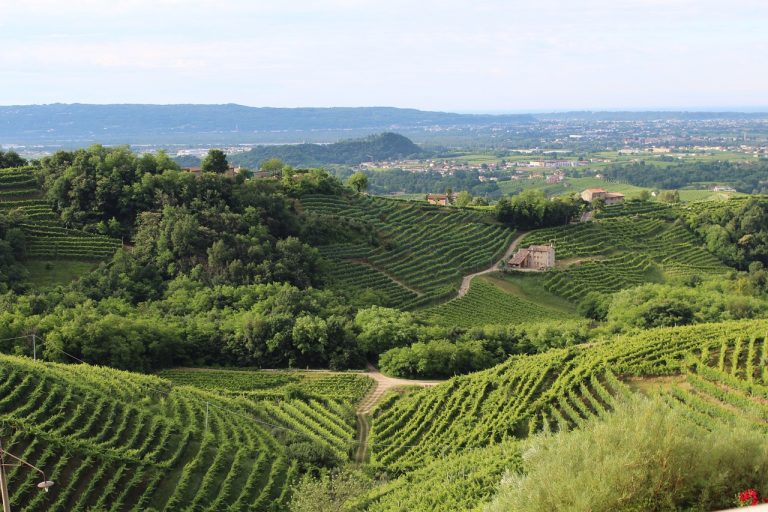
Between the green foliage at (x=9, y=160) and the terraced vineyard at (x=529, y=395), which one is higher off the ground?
the green foliage at (x=9, y=160)

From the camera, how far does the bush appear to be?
12500 mm

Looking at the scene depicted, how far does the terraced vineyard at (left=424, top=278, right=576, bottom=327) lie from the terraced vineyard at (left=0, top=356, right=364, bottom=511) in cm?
1947

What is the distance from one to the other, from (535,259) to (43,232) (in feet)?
121

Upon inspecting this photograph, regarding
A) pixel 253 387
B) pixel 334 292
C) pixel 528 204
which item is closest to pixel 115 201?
pixel 334 292

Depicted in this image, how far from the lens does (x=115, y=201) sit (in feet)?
167

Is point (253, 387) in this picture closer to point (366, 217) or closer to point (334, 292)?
point (334, 292)

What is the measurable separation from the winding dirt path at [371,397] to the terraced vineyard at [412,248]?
1394 cm

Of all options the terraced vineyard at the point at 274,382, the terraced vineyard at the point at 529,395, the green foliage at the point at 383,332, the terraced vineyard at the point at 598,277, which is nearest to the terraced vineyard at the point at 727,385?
the terraced vineyard at the point at 529,395

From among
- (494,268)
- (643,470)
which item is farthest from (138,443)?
(494,268)

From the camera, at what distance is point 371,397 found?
31500 millimetres

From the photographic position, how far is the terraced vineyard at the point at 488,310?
47.3 metres

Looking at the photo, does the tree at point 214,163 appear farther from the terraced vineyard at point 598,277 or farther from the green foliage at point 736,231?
the green foliage at point 736,231

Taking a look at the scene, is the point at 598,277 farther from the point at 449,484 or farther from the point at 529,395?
the point at 449,484

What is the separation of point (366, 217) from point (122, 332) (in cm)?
3160
